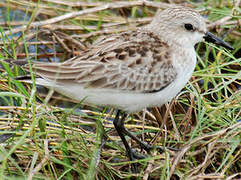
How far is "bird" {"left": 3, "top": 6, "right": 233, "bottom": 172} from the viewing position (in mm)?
3551

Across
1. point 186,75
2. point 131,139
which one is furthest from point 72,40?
point 186,75

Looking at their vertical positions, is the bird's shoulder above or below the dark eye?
below

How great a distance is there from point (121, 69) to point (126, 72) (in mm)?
46

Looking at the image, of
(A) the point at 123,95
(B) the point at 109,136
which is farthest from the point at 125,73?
(B) the point at 109,136

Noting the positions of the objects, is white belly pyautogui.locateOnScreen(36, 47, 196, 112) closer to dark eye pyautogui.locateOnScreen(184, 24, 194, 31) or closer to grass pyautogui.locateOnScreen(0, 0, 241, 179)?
grass pyautogui.locateOnScreen(0, 0, 241, 179)

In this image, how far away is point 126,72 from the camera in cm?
358

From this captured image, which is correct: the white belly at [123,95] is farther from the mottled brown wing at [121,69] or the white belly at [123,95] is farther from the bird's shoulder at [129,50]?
the bird's shoulder at [129,50]

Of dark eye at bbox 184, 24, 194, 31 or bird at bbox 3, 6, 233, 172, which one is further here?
dark eye at bbox 184, 24, 194, 31

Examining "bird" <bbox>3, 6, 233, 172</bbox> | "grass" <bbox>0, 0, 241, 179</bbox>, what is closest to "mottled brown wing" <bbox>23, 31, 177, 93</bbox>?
"bird" <bbox>3, 6, 233, 172</bbox>

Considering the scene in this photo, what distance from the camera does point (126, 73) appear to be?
3578mm

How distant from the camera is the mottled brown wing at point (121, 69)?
3.55 metres

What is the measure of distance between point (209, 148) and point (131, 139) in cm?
94

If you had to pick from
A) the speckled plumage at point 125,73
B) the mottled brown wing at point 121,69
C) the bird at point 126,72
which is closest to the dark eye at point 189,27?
the bird at point 126,72

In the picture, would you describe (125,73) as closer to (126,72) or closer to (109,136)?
(126,72)
